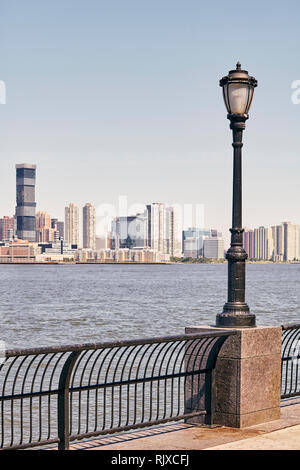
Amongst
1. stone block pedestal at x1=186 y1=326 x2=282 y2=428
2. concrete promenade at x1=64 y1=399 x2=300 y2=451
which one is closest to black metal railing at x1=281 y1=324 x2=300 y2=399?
stone block pedestal at x1=186 y1=326 x2=282 y2=428

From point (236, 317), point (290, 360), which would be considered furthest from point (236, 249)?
point (290, 360)

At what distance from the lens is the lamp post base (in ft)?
31.4

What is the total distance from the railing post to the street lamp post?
268 cm

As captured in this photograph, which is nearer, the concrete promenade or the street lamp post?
the concrete promenade

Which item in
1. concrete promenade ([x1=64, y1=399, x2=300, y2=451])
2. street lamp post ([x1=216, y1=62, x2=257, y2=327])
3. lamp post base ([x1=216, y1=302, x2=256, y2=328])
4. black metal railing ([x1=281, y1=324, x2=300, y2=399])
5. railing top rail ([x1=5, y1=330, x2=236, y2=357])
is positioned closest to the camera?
railing top rail ([x1=5, y1=330, x2=236, y2=357])

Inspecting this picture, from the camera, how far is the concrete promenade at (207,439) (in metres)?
8.20

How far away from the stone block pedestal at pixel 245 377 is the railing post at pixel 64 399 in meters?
2.23

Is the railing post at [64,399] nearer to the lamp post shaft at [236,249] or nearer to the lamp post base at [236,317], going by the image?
the lamp post base at [236,317]

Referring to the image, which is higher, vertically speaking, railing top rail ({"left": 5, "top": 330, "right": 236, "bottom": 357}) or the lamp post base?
the lamp post base

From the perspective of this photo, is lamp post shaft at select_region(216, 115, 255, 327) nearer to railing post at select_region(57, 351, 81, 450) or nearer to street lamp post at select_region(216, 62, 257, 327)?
street lamp post at select_region(216, 62, 257, 327)

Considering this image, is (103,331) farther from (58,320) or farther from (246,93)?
(246,93)

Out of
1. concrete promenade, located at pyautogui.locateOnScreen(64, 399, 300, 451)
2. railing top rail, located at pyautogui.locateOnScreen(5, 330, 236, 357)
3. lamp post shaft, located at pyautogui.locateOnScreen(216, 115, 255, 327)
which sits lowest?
concrete promenade, located at pyautogui.locateOnScreen(64, 399, 300, 451)

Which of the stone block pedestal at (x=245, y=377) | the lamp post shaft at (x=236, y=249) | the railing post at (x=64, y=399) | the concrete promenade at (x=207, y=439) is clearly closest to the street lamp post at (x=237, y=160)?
the lamp post shaft at (x=236, y=249)
